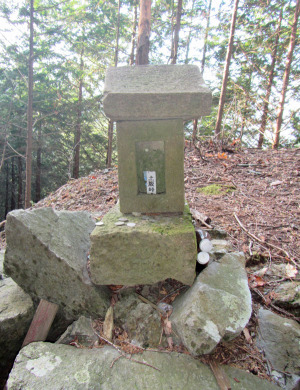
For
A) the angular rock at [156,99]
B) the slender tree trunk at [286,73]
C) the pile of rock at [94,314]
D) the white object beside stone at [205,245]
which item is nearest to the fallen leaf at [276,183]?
the pile of rock at [94,314]

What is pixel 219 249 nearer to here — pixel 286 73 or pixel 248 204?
pixel 248 204

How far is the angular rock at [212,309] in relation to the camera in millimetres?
1713

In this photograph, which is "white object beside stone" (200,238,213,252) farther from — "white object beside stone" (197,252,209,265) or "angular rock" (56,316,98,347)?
"angular rock" (56,316,98,347)

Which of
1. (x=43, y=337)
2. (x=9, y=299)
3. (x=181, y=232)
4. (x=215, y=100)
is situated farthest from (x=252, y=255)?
(x=215, y=100)

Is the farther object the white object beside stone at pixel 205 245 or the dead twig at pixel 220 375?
the white object beside stone at pixel 205 245

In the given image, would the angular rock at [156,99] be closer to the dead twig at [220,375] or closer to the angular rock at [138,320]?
the angular rock at [138,320]

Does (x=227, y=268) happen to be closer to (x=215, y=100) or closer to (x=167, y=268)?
(x=167, y=268)

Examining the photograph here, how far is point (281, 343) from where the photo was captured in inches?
72.7

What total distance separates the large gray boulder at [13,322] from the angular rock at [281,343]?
2.06 meters

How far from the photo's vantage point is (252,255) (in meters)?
2.69

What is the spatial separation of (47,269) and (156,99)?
182 cm

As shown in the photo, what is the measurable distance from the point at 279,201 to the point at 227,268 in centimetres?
245

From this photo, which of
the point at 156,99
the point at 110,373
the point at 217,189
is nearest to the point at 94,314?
the point at 110,373

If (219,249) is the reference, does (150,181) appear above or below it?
above
